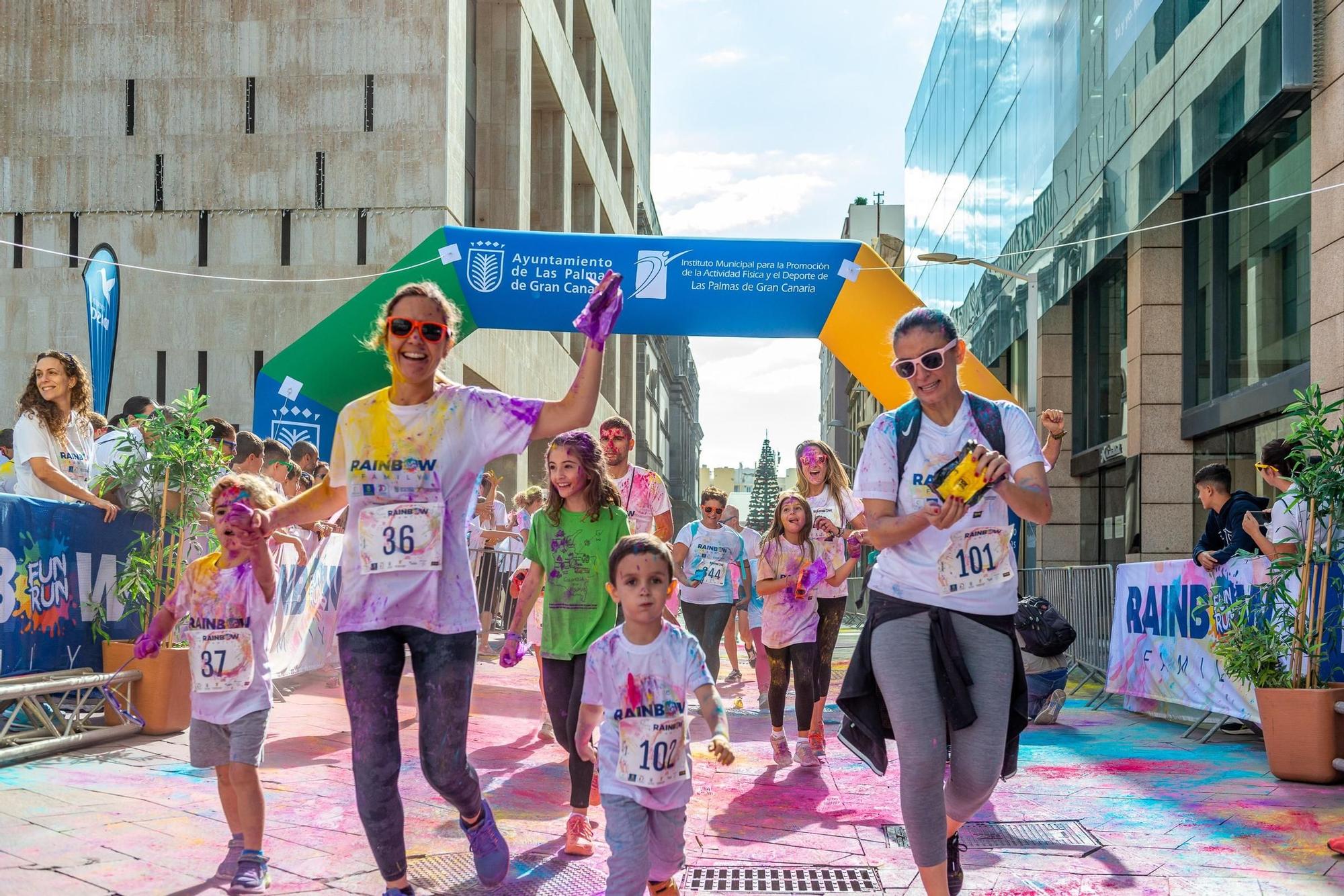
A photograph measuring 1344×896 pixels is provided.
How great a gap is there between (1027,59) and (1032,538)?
9023mm

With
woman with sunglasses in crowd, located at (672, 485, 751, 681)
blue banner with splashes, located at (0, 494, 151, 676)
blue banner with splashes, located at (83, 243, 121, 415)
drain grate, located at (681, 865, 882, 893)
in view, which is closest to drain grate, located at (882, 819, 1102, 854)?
drain grate, located at (681, 865, 882, 893)

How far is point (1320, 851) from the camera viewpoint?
223 inches

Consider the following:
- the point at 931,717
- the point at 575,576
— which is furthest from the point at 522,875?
the point at 931,717

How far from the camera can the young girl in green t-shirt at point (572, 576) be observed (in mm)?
5855

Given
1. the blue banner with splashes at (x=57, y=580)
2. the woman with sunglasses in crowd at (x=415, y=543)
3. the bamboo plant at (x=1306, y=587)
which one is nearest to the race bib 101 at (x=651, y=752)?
the woman with sunglasses in crowd at (x=415, y=543)

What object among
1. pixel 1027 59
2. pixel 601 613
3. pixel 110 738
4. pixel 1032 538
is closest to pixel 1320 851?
pixel 601 613

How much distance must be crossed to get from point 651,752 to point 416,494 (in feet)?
3.58

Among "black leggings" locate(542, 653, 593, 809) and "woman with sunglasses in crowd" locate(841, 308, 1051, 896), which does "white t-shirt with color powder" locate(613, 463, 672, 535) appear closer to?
"black leggings" locate(542, 653, 593, 809)

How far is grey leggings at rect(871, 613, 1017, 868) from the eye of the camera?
419cm

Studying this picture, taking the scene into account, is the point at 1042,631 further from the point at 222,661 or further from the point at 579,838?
the point at 222,661

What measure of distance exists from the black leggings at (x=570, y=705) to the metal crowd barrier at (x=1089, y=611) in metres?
7.28

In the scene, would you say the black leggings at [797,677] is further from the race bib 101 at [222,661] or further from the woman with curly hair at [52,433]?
the woman with curly hair at [52,433]

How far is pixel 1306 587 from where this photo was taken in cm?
793

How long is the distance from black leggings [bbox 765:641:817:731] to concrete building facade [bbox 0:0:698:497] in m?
15.9
